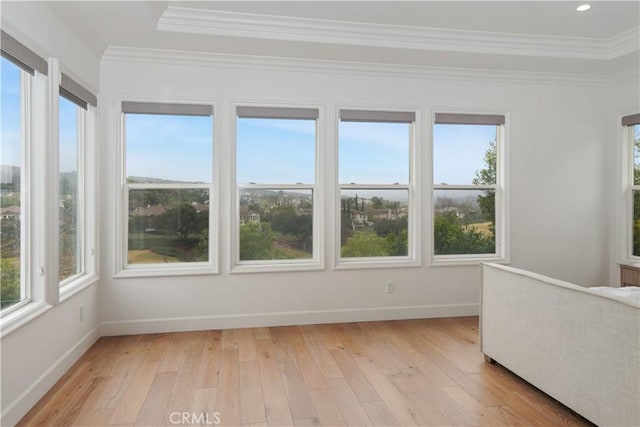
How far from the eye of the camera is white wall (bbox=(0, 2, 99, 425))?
7.55 feet

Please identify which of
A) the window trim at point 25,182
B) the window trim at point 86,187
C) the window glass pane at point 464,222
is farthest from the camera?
the window glass pane at point 464,222

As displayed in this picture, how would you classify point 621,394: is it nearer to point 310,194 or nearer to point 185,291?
point 310,194

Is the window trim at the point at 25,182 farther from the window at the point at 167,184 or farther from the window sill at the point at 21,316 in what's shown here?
the window at the point at 167,184

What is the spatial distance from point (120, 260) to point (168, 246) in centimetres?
43

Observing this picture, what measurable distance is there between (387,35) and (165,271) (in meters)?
2.93

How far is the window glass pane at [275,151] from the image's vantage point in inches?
161

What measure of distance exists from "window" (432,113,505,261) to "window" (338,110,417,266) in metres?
0.33

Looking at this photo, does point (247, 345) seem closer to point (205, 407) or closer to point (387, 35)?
point (205, 407)

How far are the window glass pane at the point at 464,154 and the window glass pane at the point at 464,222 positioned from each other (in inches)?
6.0

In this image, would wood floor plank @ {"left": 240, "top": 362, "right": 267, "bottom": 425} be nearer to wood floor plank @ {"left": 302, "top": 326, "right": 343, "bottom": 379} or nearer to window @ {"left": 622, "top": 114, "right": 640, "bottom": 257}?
wood floor plank @ {"left": 302, "top": 326, "right": 343, "bottom": 379}


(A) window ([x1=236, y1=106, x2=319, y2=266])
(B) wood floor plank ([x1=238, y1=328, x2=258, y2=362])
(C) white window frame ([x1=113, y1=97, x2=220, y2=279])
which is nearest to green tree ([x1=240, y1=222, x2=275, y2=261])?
(A) window ([x1=236, y1=106, x2=319, y2=266])

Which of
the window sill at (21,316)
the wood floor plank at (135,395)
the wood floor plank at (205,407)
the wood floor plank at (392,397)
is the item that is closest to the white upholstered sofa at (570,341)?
the wood floor plank at (392,397)

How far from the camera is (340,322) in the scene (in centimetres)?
417

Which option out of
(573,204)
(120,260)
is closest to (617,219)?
(573,204)
